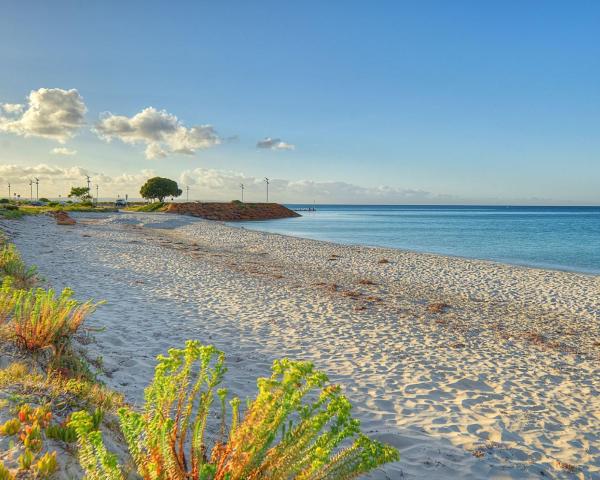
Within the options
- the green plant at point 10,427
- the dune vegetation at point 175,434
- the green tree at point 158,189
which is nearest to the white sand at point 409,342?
the dune vegetation at point 175,434

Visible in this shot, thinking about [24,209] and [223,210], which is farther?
[223,210]

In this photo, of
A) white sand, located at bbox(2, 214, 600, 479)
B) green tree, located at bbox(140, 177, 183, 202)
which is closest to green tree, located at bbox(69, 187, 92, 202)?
green tree, located at bbox(140, 177, 183, 202)

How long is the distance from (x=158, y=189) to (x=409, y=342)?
118 m

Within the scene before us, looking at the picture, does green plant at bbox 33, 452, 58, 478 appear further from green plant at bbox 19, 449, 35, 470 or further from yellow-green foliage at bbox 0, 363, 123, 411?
yellow-green foliage at bbox 0, 363, 123, 411

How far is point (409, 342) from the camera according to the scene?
9.93m

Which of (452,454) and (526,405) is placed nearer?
(452,454)

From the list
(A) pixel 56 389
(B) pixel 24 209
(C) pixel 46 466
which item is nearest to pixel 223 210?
(B) pixel 24 209

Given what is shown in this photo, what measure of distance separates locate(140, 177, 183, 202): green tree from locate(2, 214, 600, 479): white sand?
337ft

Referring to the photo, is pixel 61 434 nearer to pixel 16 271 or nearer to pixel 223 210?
pixel 16 271

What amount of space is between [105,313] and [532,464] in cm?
937

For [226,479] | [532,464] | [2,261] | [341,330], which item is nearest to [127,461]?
[226,479]

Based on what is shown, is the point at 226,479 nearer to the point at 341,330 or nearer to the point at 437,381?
the point at 437,381

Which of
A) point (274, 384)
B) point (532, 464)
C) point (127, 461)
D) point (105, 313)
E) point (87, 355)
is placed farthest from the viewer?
point (105, 313)

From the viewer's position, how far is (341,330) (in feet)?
34.8
